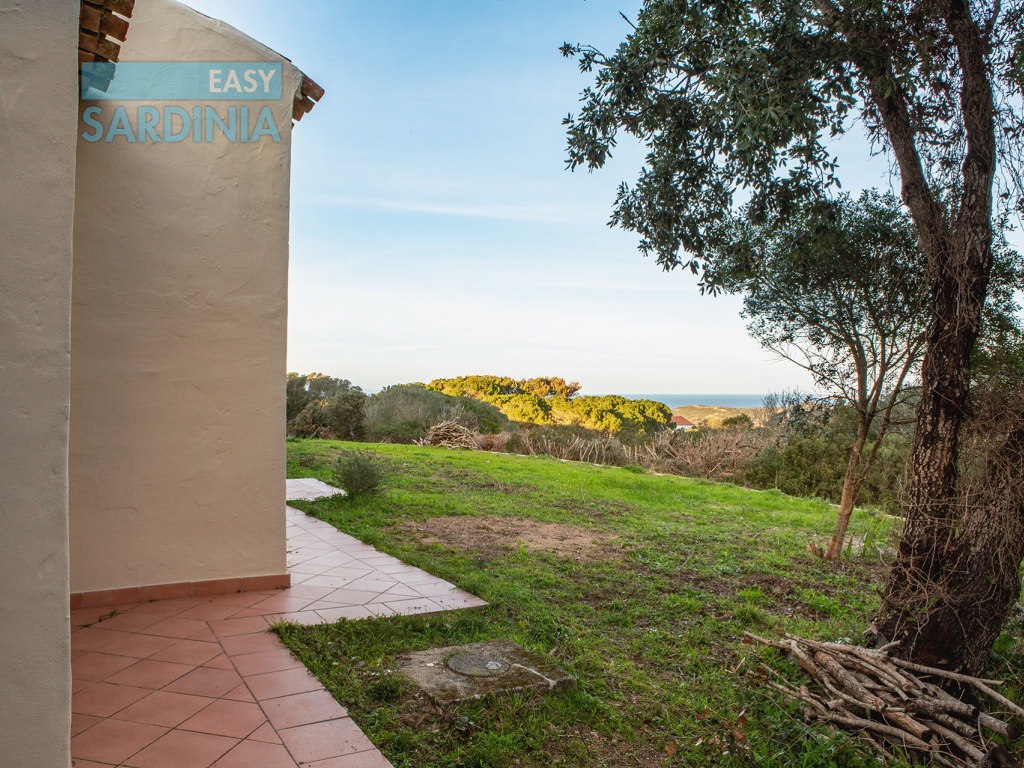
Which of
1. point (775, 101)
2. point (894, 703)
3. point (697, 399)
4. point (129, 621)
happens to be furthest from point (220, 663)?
point (697, 399)

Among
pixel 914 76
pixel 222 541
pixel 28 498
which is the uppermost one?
pixel 914 76

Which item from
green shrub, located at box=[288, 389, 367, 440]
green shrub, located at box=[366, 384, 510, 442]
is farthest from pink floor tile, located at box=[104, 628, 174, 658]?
green shrub, located at box=[288, 389, 367, 440]

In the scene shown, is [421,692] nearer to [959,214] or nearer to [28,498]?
[28,498]

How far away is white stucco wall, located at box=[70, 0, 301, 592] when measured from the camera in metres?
4.17

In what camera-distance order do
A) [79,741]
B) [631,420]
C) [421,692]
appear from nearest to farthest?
[79,741] → [421,692] → [631,420]

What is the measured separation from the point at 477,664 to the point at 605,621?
1.26 metres

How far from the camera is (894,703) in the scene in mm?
3238

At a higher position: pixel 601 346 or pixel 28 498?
pixel 601 346

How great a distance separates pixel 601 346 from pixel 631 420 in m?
15.6

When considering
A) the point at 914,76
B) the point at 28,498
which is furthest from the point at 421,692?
the point at 914,76

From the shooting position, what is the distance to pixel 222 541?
14.7 ft

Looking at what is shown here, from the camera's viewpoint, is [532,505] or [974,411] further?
[532,505]

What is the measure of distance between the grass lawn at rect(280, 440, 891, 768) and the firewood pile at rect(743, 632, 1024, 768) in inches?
5.6

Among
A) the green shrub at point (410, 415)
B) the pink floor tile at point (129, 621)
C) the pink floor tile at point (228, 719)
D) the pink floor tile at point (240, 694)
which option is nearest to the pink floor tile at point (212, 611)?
the pink floor tile at point (129, 621)
